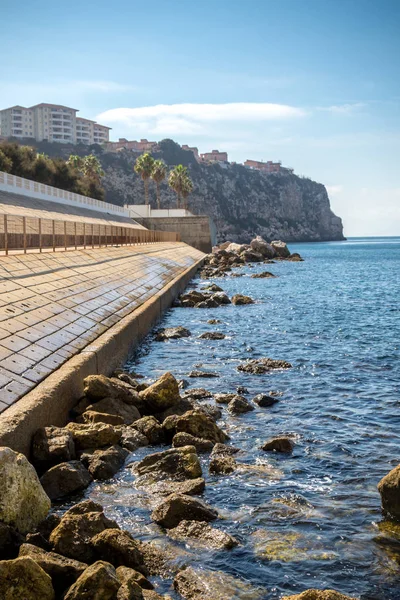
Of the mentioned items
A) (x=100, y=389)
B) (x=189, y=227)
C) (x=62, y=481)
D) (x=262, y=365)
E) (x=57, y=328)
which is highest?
(x=189, y=227)

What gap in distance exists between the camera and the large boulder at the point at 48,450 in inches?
322

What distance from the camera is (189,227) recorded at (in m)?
85.6

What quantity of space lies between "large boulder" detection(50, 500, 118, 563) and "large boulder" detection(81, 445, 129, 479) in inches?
80.9

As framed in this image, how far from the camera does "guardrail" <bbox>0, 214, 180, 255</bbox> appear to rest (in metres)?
19.5

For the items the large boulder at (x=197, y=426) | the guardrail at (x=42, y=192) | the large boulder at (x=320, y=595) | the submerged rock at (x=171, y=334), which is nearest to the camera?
the large boulder at (x=320, y=595)

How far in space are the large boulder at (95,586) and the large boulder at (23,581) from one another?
0.67 feet

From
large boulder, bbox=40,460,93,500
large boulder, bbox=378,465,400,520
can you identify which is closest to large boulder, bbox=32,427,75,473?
large boulder, bbox=40,460,93,500

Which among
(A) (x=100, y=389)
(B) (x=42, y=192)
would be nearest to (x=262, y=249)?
(B) (x=42, y=192)

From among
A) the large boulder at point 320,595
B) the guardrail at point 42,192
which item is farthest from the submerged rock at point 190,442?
the guardrail at point 42,192

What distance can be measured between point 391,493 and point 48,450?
4.24 m

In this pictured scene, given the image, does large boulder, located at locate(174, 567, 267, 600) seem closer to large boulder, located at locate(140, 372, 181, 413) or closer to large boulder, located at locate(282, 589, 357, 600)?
large boulder, located at locate(282, 589, 357, 600)

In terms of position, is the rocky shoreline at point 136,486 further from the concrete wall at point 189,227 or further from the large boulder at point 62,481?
the concrete wall at point 189,227

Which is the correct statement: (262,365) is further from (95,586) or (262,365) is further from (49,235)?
(95,586)

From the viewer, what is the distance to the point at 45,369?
10.4 m
